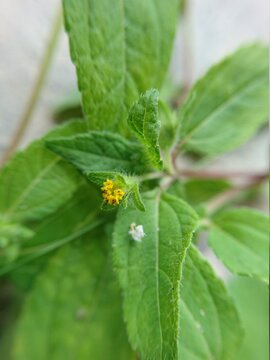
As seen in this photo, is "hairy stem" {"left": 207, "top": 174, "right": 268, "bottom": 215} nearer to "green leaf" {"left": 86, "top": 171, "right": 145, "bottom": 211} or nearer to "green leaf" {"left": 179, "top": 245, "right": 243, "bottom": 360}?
"green leaf" {"left": 179, "top": 245, "right": 243, "bottom": 360}

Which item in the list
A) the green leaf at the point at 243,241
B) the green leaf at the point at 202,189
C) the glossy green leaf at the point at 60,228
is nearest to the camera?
the green leaf at the point at 243,241

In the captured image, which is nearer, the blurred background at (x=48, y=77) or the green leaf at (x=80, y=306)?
the green leaf at (x=80, y=306)

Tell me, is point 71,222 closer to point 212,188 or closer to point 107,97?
point 107,97

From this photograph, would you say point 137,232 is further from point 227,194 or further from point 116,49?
point 227,194

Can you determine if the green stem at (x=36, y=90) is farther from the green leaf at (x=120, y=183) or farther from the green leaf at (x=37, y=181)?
the green leaf at (x=120, y=183)

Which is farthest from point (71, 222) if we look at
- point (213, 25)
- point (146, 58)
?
point (213, 25)

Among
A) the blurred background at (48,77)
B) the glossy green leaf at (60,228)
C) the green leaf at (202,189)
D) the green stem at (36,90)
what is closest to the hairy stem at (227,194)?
the green leaf at (202,189)
